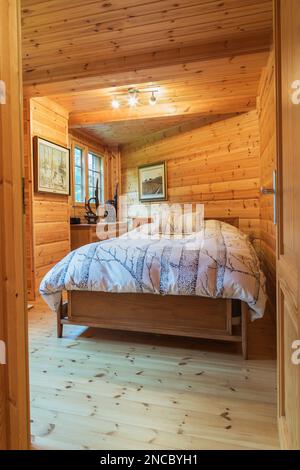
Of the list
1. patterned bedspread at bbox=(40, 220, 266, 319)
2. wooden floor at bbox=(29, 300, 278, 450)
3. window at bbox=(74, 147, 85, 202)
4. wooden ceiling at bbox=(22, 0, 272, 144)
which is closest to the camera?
wooden floor at bbox=(29, 300, 278, 450)

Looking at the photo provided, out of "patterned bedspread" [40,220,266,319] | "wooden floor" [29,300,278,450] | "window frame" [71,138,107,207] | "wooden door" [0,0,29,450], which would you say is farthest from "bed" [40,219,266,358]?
"window frame" [71,138,107,207]

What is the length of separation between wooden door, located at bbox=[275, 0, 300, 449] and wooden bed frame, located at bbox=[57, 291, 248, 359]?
2.60 ft

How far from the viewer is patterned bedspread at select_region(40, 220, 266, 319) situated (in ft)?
6.16

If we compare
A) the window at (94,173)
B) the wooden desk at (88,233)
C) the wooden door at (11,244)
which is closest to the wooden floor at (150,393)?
the wooden door at (11,244)

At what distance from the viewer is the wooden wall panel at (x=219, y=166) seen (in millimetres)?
3996

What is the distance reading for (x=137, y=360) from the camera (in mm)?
1974

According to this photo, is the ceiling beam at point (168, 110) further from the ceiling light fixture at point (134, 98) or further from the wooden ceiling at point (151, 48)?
the ceiling light fixture at point (134, 98)

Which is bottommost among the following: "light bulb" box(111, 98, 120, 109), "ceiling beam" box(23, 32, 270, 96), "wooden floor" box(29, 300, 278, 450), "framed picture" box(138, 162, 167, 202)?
"wooden floor" box(29, 300, 278, 450)

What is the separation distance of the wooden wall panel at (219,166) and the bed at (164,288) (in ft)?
6.55

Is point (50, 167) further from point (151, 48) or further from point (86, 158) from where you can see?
point (151, 48)

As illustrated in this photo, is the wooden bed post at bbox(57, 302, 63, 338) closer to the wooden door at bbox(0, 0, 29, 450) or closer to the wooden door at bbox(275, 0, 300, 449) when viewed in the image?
the wooden door at bbox(0, 0, 29, 450)

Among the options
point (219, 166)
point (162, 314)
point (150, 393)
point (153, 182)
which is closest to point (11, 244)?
point (150, 393)
